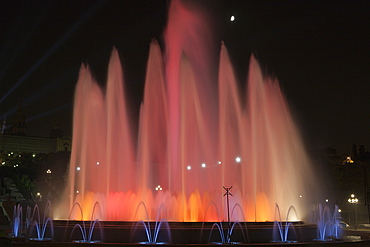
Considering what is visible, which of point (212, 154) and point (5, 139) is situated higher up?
point (5, 139)

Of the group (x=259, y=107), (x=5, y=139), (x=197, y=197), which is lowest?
(x=197, y=197)

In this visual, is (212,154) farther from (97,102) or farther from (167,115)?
(97,102)

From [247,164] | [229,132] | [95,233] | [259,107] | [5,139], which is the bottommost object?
[95,233]

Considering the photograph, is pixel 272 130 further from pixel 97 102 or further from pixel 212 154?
pixel 97 102

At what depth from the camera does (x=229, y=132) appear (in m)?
25.8

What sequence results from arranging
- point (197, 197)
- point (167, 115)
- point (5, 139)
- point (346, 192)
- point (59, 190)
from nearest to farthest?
point (197, 197) → point (167, 115) → point (346, 192) → point (59, 190) → point (5, 139)

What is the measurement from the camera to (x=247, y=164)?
25.8m

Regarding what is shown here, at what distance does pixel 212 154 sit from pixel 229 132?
388cm

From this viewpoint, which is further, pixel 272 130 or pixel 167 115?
pixel 272 130

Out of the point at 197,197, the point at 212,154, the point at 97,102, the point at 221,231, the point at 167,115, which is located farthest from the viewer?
the point at 212,154

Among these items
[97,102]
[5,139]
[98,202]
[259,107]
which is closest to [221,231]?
[98,202]

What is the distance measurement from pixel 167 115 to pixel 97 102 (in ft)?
16.7

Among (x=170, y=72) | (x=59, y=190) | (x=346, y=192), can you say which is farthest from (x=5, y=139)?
(x=170, y=72)

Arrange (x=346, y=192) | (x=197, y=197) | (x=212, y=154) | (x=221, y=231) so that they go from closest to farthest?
(x=221, y=231) < (x=197, y=197) < (x=212, y=154) < (x=346, y=192)
